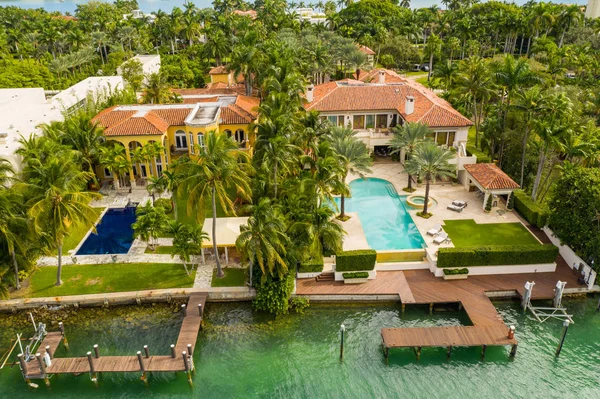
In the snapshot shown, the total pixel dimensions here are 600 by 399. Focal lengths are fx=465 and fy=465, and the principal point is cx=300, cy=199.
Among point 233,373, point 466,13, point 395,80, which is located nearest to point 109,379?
point 233,373

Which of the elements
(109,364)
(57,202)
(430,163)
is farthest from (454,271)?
(57,202)

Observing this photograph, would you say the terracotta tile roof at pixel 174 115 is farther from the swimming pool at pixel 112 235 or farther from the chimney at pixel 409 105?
the chimney at pixel 409 105

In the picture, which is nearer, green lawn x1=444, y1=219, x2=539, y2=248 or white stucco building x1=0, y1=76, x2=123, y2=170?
green lawn x1=444, y1=219, x2=539, y2=248

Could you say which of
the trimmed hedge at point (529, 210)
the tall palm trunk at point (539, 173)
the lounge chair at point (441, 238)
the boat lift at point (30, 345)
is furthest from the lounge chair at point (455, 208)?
the boat lift at point (30, 345)

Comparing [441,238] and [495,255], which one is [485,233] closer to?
[441,238]

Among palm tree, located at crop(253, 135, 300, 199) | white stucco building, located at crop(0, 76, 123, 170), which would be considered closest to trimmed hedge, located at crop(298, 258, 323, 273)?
palm tree, located at crop(253, 135, 300, 199)

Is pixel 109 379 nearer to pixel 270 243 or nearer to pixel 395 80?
pixel 270 243

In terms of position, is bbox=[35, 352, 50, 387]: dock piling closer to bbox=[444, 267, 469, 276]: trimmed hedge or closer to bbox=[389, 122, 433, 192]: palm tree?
bbox=[444, 267, 469, 276]: trimmed hedge
